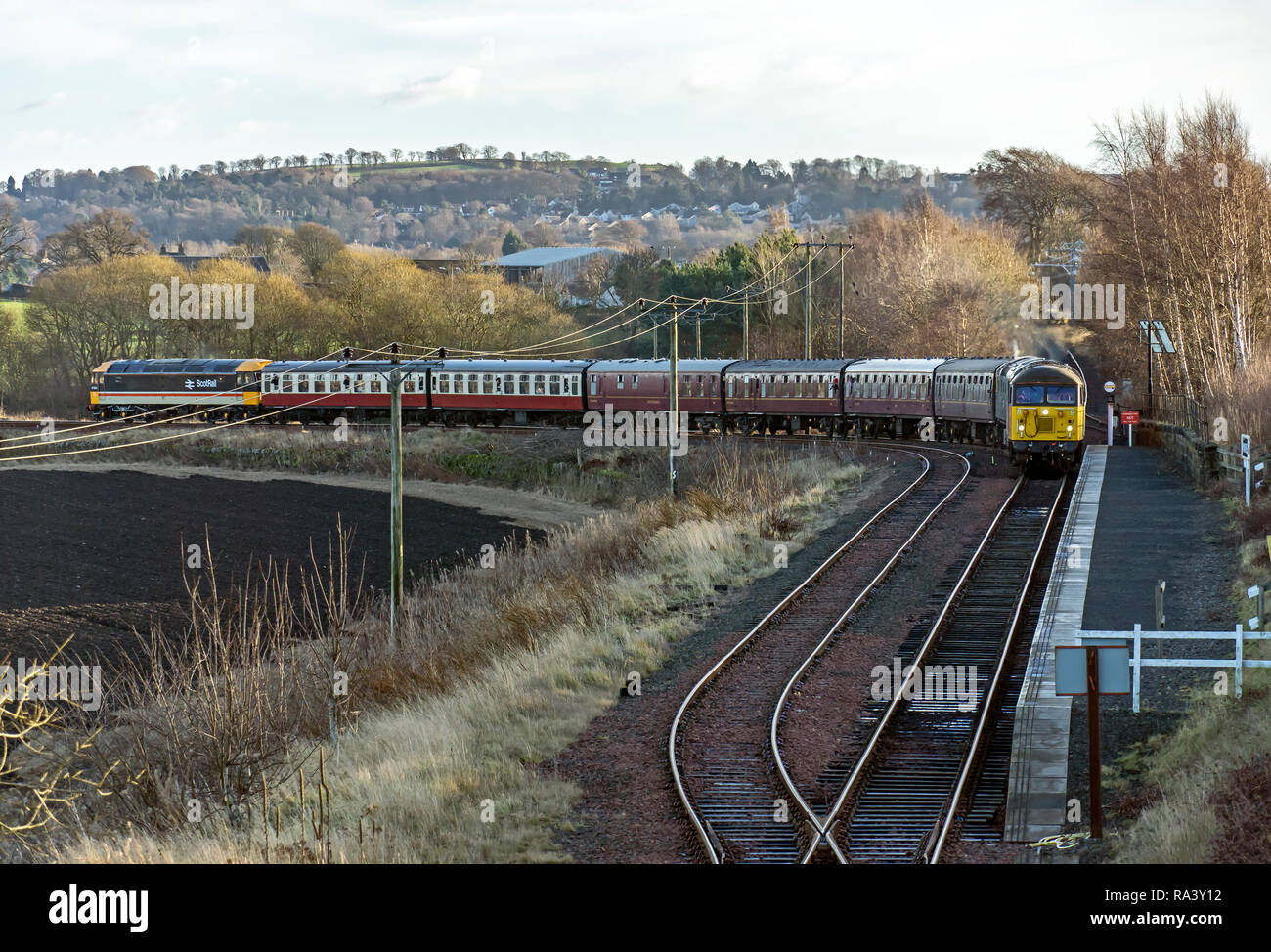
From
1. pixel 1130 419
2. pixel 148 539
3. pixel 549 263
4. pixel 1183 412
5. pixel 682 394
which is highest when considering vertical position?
pixel 549 263

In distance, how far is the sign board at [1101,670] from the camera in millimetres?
11234

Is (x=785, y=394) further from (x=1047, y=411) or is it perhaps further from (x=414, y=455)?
(x=1047, y=411)

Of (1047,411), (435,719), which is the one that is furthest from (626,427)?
(435,719)

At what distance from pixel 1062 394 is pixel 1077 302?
6017cm

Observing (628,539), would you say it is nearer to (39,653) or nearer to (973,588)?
(973,588)

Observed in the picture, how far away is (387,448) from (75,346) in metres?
41.8

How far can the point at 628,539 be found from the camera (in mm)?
29688

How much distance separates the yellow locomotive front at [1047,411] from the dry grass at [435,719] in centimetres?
921

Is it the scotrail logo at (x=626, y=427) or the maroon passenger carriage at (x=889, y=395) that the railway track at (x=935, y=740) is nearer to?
the maroon passenger carriage at (x=889, y=395)

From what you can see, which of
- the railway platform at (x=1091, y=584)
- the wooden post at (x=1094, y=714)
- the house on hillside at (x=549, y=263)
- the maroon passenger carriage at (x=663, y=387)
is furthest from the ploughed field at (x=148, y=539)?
the house on hillside at (x=549, y=263)

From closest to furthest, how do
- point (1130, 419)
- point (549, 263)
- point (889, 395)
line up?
1. point (1130, 419)
2. point (889, 395)
3. point (549, 263)

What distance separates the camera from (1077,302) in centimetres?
9112

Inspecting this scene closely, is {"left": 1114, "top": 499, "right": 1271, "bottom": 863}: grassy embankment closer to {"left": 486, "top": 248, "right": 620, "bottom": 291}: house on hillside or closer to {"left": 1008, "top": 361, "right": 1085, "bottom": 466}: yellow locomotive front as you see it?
{"left": 1008, "top": 361, "right": 1085, "bottom": 466}: yellow locomotive front
